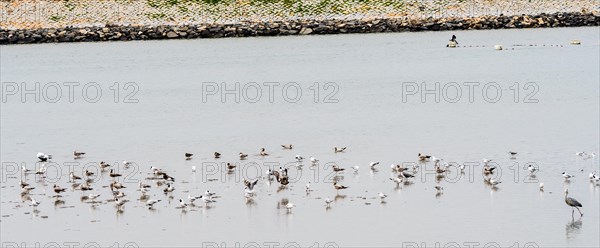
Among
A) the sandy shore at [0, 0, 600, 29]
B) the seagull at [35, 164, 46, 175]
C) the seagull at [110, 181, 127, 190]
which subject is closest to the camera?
the seagull at [110, 181, 127, 190]

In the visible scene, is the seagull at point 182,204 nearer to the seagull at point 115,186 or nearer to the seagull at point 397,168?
the seagull at point 115,186

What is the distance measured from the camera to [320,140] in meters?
31.7

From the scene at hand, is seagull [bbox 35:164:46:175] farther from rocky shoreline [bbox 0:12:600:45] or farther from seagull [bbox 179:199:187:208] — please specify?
rocky shoreline [bbox 0:12:600:45]

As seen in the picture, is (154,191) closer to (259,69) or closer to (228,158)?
(228,158)

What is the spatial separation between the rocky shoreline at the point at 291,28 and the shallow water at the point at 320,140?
38.2 feet

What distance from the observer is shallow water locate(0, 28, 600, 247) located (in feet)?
69.5

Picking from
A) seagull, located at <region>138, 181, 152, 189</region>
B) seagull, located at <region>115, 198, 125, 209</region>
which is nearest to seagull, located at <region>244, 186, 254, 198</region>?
seagull, located at <region>138, 181, 152, 189</region>

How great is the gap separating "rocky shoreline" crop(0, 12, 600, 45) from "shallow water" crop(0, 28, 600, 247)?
1166 centimetres

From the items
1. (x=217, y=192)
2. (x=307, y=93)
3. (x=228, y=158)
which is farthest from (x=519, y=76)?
(x=217, y=192)

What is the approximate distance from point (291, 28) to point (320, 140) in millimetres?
46866

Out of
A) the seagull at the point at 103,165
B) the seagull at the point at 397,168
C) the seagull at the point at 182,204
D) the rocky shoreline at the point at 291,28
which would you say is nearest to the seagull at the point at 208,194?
the seagull at the point at 182,204

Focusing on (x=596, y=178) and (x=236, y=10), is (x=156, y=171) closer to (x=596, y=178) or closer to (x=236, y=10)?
(x=596, y=178)

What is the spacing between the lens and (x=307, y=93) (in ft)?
152

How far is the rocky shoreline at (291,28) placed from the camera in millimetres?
77188
